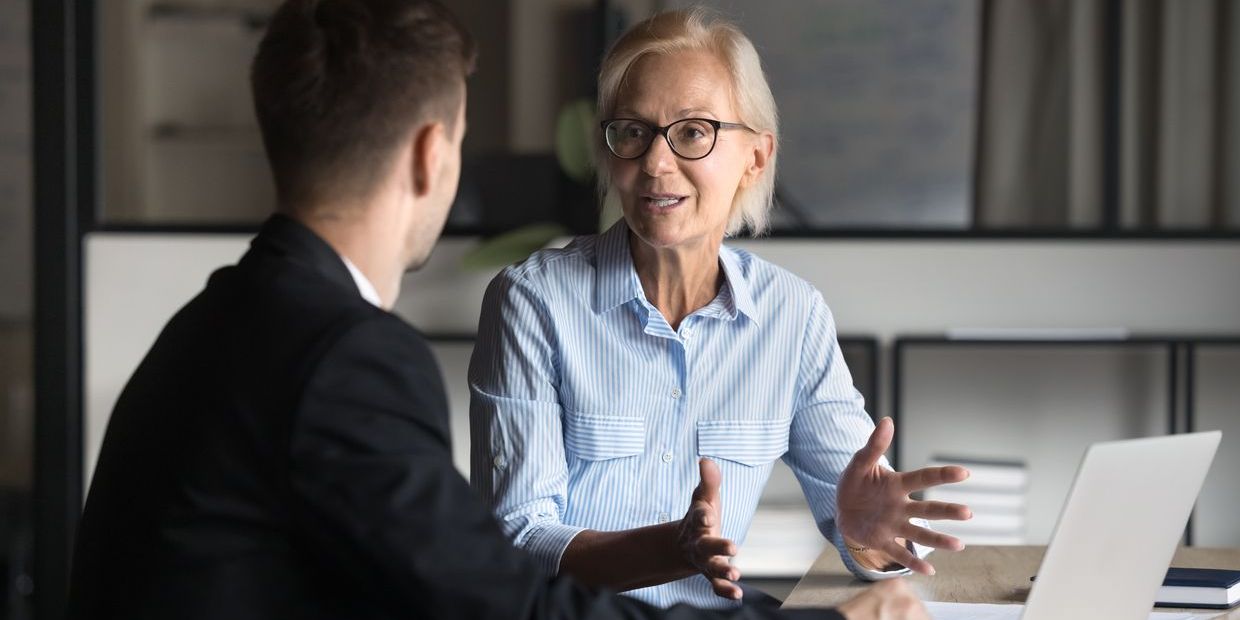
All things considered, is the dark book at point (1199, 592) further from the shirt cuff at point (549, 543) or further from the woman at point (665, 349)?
the shirt cuff at point (549, 543)

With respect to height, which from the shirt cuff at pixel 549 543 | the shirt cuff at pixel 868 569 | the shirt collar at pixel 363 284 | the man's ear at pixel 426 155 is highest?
the man's ear at pixel 426 155

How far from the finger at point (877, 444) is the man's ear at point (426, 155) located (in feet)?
1.90

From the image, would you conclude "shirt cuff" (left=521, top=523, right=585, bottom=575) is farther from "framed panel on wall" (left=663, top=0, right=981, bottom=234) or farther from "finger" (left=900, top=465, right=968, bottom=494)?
"framed panel on wall" (left=663, top=0, right=981, bottom=234)

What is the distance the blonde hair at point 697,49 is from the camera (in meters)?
1.76

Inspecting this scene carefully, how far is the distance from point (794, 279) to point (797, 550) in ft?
5.02

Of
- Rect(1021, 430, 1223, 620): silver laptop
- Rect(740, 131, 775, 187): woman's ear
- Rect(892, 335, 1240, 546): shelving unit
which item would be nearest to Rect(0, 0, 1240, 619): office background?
Rect(892, 335, 1240, 546): shelving unit

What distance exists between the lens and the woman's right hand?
1.03 meters

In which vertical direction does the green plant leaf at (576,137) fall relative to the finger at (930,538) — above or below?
above

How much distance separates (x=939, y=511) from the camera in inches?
52.5

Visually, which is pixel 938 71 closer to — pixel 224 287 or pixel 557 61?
pixel 557 61

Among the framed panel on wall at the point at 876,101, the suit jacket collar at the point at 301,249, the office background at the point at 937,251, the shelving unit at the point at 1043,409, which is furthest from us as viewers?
the framed panel on wall at the point at 876,101

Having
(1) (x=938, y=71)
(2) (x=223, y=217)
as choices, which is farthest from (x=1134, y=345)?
(2) (x=223, y=217)

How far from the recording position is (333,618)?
902mm

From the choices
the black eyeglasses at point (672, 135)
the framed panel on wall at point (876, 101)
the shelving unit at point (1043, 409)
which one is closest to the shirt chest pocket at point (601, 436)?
the black eyeglasses at point (672, 135)
